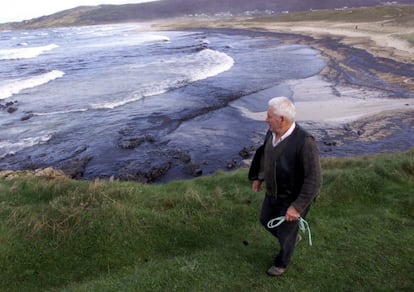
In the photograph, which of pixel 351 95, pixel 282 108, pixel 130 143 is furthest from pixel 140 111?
→ pixel 282 108

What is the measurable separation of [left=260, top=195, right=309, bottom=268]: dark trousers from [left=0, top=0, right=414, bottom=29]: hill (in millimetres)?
134107

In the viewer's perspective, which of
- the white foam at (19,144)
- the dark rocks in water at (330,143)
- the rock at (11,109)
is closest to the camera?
the dark rocks in water at (330,143)

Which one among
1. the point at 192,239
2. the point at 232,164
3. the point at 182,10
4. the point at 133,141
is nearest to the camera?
the point at 192,239

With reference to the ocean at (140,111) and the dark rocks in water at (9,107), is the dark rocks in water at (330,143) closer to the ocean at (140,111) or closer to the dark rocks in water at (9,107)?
the ocean at (140,111)

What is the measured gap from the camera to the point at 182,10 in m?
158

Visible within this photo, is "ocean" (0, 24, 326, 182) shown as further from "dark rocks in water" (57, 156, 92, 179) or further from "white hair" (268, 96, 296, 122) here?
"white hair" (268, 96, 296, 122)

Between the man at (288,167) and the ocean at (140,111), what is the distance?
8041 millimetres

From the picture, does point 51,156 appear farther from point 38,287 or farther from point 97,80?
point 97,80

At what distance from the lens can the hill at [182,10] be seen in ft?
431

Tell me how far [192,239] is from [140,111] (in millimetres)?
15402

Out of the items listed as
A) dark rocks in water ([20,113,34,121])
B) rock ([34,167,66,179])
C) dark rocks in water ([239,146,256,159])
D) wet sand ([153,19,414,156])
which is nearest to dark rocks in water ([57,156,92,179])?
rock ([34,167,66,179])

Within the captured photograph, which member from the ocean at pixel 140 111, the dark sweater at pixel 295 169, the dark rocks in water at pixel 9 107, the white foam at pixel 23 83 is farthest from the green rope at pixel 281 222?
the white foam at pixel 23 83

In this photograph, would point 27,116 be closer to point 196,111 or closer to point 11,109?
point 11,109

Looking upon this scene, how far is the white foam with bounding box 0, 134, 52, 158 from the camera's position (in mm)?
15938
